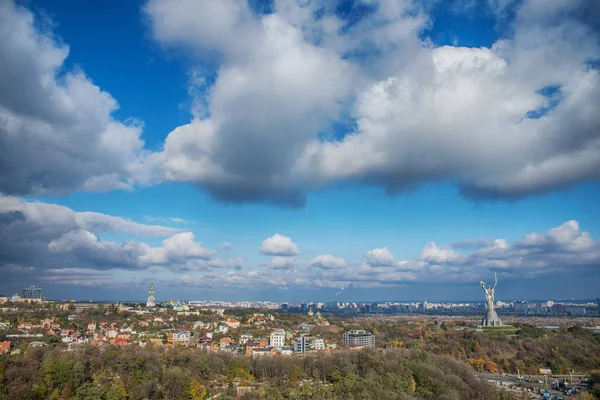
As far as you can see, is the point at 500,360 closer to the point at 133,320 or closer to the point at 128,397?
the point at 128,397

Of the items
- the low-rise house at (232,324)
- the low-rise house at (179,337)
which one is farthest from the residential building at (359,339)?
the low-rise house at (179,337)

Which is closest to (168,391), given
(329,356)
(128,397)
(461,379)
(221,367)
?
(128,397)

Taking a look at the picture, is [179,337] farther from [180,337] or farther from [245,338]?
[245,338]

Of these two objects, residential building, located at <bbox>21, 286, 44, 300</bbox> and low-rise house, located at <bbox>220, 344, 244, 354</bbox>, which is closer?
low-rise house, located at <bbox>220, 344, 244, 354</bbox>

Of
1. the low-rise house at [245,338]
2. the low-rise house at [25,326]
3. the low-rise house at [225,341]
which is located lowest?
the low-rise house at [245,338]

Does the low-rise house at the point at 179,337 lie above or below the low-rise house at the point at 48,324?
below

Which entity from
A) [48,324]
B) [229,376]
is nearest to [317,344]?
[229,376]

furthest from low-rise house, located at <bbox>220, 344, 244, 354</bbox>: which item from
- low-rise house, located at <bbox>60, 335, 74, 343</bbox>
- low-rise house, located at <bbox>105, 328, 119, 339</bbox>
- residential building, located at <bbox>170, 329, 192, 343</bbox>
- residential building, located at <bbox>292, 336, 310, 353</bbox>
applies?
low-rise house, located at <bbox>60, 335, 74, 343</bbox>

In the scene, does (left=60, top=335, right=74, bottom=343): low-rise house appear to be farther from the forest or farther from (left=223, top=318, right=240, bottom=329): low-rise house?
(left=223, top=318, right=240, bottom=329): low-rise house

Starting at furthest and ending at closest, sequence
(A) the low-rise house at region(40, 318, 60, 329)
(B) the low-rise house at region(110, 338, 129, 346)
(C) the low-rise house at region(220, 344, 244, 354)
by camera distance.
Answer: (A) the low-rise house at region(40, 318, 60, 329)
(C) the low-rise house at region(220, 344, 244, 354)
(B) the low-rise house at region(110, 338, 129, 346)

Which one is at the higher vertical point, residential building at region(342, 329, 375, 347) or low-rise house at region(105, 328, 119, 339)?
low-rise house at region(105, 328, 119, 339)

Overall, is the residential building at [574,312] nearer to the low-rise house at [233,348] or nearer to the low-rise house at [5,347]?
the low-rise house at [233,348]
